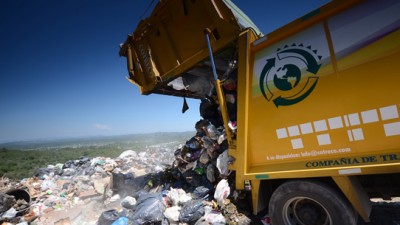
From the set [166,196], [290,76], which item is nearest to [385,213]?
[290,76]

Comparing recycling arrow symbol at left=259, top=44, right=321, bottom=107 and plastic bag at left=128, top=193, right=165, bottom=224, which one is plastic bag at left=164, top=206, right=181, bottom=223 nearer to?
plastic bag at left=128, top=193, right=165, bottom=224

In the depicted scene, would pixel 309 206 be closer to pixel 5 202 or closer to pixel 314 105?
pixel 314 105

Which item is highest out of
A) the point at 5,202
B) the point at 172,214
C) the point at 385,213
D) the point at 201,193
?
the point at 201,193

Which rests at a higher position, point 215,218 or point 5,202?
point 215,218

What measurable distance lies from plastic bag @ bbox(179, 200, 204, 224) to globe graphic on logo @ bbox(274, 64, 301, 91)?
2044 mm

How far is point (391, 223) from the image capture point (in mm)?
2572

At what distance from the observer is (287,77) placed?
210cm

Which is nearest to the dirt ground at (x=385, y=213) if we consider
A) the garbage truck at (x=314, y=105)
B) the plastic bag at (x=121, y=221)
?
the garbage truck at (x=314, y=105)

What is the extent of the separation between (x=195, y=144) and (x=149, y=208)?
4.87ft

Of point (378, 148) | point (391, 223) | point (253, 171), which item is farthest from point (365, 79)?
point (391, 223)

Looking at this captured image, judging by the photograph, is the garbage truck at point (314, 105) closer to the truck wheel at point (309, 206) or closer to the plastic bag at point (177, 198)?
the truck wheel at point (309, 206)

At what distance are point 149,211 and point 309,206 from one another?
2.19 metres

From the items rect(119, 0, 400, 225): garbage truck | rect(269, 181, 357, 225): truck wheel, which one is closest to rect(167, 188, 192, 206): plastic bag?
rect(119, 0, 400, 225): garbage truck

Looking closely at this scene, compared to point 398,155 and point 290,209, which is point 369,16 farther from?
point 290,209
